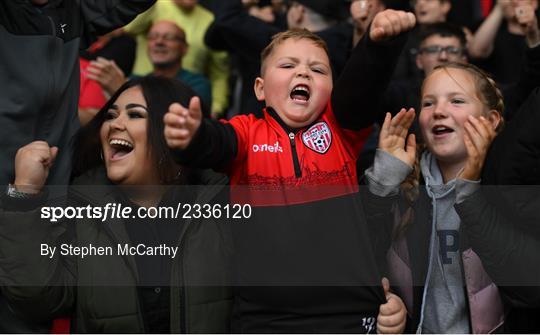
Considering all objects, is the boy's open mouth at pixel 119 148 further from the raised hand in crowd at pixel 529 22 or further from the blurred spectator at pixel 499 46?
the blurred spectator at pixel 499 46

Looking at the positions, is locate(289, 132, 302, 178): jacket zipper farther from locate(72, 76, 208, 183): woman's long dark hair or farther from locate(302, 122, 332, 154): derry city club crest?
locate(72, 76, 208, 183): woman's long dark hair

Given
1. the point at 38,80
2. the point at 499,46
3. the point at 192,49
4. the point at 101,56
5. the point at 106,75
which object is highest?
the point at 192,49

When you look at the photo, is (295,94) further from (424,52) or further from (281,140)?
(424,52)

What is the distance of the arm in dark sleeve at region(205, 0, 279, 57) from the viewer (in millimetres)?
4664

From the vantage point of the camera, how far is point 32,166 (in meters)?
2.87

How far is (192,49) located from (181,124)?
3.11 m

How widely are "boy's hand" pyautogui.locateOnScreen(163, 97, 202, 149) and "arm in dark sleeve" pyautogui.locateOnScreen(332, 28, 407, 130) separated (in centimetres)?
54

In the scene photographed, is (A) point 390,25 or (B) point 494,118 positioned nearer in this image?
(A) point 390,25

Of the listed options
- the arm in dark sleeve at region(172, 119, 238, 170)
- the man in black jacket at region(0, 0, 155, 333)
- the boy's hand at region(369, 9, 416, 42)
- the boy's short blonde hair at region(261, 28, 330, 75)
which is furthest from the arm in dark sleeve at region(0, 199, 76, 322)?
the boy's hand at region(369, 9, 416, 42)

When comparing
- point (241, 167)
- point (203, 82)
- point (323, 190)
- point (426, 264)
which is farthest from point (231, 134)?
point (203, 82)

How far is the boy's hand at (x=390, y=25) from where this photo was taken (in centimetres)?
268

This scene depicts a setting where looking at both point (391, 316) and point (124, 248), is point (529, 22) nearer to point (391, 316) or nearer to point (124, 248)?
point (391, 316)

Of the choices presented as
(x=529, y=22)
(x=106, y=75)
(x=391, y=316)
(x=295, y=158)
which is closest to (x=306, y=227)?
(x=295, y=158)

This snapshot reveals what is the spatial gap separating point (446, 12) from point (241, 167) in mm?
3016
